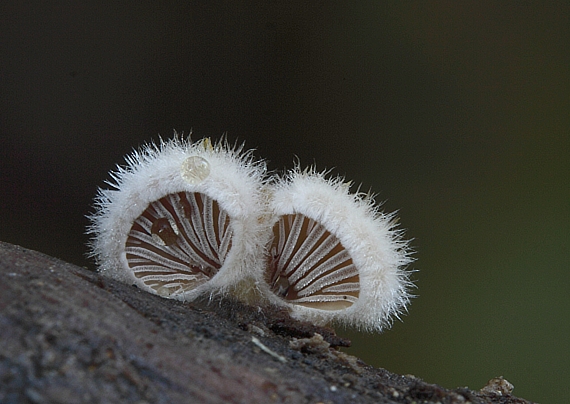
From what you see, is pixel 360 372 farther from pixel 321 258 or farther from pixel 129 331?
pixel 129 331

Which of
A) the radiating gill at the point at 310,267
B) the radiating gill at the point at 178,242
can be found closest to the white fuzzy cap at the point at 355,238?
the radiating gill at the point at 310,267

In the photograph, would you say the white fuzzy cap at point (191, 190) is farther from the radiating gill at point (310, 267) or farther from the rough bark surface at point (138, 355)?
the rough bark surface at point (138, 355)

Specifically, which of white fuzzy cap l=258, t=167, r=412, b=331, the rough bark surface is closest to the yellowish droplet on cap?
white fuzzy cap l=258, t=167, r=412, b=331

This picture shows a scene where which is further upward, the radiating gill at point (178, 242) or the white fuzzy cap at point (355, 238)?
the white fuzzy cap at point (355, 238)

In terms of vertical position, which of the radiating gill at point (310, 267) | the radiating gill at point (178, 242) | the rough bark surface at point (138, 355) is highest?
the radiating gill at point (310, 267)

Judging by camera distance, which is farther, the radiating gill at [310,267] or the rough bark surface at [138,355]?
the radiating gill at [310,267]

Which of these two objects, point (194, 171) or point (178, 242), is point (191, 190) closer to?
point (194, 171)

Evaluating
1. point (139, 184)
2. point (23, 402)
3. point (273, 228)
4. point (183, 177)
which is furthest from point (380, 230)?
point (23, 402)
